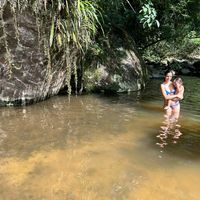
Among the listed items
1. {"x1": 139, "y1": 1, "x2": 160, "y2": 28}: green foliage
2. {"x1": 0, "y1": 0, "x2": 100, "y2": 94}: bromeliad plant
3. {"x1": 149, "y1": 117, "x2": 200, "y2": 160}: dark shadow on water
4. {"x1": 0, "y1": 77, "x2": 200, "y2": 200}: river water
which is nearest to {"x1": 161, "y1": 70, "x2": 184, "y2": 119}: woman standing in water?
{"x1": 0, "y1": 77, "x2": 200, "y2": 200}: river water

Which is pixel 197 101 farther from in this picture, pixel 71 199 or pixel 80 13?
pixel 71 199

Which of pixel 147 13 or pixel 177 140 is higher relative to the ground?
pixel 147 13

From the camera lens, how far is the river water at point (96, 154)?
142 inches

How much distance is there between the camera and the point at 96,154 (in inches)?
183

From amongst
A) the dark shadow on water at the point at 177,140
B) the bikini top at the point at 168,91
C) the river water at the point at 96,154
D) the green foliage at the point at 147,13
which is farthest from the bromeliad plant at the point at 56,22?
the green foliage at the point at 147,13

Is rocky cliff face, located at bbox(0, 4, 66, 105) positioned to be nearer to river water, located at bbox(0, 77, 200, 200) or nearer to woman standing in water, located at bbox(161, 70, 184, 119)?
river water, located at bbox(0, 77, 200, 200)

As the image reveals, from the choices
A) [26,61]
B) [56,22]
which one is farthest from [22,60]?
[56,22]

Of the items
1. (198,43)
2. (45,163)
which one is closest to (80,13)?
(45,163)

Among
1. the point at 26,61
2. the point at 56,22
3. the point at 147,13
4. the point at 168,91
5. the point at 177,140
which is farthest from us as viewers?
the point at 147,13

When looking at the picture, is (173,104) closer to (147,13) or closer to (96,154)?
(96,154)

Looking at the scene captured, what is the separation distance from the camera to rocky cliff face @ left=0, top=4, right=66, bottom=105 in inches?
265

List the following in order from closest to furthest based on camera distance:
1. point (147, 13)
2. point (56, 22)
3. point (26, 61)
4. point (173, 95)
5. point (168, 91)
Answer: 1. point (56, 22)
2. point (26, 61)
3. point (173, 95)
4. point (168, 91)
5. point (147, 13)

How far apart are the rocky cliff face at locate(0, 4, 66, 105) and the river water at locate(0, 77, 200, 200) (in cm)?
33

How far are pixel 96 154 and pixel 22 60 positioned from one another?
328 centimetres
